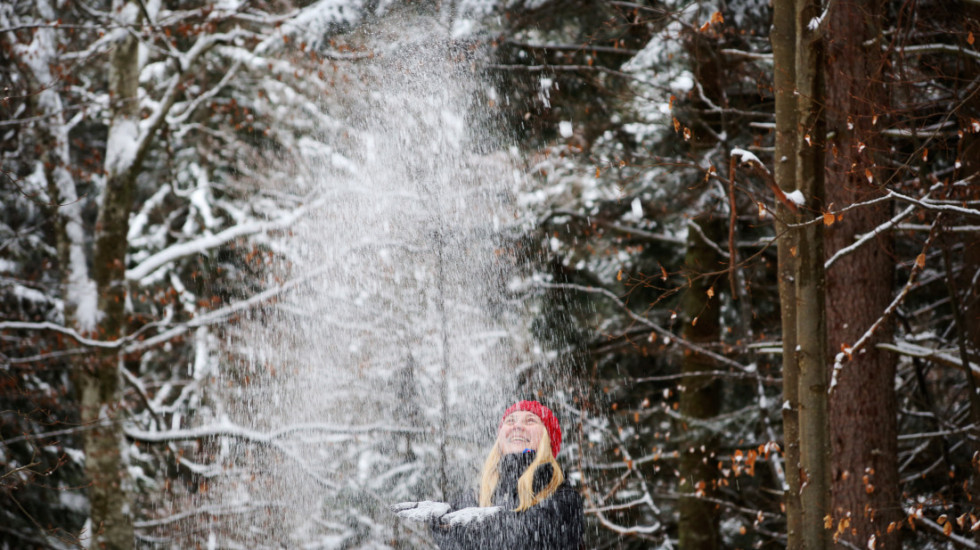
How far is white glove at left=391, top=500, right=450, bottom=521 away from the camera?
367 cm

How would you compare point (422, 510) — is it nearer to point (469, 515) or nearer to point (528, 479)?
point (469, 515)

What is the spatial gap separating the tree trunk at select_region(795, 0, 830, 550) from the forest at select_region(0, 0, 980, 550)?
89 cm

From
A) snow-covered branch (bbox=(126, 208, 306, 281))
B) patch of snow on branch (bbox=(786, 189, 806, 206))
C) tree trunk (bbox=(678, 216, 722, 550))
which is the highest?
snow-covered branch (bbox=(126, 208, 306, 281))

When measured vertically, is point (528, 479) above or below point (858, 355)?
below

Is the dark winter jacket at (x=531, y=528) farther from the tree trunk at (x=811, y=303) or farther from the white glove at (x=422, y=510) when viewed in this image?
the tree trunk at (x=811, y=303)

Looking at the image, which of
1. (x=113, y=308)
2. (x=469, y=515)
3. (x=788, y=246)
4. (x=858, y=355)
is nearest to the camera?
(x=469, y=515)

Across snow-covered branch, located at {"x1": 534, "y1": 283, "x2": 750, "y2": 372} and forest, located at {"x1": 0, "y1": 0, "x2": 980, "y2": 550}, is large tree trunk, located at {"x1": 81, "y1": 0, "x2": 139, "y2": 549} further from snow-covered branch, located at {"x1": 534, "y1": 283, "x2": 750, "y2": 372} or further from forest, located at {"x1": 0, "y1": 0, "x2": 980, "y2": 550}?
snow-covered branch, located at {"x1": 534, "y1": 283, "x2": 750, "y2": 372}

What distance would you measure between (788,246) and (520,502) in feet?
6.38

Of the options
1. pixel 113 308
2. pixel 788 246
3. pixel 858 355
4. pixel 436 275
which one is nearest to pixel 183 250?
pixel 113 308

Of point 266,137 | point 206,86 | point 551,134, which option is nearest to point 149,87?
point 206,86

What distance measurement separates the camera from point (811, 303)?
12.8 ft

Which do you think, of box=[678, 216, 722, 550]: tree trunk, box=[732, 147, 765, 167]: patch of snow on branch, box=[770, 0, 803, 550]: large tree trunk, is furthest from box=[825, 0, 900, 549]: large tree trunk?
box=[678, 216, 722, 550]: tree trunk

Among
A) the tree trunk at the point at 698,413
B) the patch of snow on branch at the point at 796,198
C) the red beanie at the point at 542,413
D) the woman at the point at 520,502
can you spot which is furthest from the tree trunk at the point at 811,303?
the tree trunk at the point at 698,413

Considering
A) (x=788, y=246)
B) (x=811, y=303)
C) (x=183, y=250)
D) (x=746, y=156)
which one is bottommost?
(x=811, y=303)
